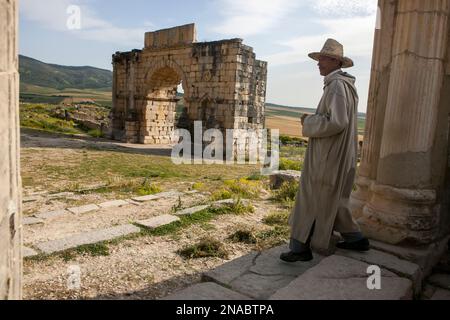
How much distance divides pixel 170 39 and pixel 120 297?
51.9 feet

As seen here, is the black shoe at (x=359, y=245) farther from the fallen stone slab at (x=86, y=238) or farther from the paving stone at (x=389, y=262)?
the fallen stone slab at (x=86, y=238)

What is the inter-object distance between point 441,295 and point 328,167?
4.19ft

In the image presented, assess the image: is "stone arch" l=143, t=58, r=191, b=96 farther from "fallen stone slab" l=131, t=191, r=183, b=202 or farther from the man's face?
the man's face

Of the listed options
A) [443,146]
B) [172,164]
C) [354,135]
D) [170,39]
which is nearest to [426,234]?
[443,146]

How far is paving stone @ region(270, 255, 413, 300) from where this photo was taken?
2.23 m

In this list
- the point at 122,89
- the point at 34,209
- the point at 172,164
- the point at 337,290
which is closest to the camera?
the point at 337,290

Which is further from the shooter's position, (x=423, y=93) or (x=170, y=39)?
(x=170, y=39)

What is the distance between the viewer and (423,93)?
2955 millimetres

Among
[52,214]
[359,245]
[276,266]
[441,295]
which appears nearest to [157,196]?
[52,214]

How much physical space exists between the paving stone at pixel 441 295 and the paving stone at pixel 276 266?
0.86 metres

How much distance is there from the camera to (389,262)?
280cm

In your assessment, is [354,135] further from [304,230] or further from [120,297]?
[120,297]

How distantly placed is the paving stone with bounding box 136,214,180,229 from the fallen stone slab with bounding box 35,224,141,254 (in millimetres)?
174

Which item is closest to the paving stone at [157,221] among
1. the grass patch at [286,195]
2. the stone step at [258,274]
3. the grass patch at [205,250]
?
the grass patch at [205,250]
